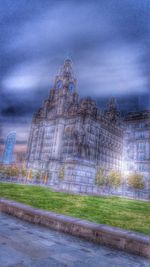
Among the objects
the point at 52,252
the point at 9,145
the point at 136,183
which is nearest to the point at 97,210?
the point at 52,252

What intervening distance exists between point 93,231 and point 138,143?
61.3 metres

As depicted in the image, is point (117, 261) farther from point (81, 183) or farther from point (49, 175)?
point (49, 175)

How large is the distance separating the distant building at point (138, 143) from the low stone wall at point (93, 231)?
53.6 meters

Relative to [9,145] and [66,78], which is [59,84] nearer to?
[66,78]

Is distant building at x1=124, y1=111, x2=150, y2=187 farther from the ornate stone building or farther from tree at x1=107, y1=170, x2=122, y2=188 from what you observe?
tree at x1=107, y1=170, x2=122, y2=188

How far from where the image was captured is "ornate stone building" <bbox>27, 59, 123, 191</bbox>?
2628 inches

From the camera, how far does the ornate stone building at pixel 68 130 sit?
6675 cm

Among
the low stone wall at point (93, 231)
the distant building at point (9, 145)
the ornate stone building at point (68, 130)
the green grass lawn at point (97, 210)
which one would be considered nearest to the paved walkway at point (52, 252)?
the low stone wall at point (93, 231)

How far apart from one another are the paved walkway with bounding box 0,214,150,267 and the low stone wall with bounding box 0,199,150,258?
24cm

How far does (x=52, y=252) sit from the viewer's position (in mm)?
4543

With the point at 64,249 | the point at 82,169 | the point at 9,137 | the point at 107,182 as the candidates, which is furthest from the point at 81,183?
the point at 9,137

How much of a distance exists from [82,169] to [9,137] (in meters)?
120

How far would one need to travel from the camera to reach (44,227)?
7016mm

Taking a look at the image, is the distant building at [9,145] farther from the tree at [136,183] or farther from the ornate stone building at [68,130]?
the tree at [136,183]
